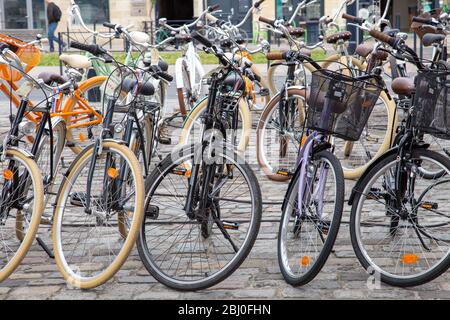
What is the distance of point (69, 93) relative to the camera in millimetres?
5812

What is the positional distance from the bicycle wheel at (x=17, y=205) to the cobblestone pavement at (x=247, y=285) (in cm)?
14

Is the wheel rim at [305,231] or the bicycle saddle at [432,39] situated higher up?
the bicycle saddle at [432,39]

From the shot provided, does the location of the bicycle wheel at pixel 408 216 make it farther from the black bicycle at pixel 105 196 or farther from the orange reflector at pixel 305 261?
the black bicycle at pixel 105 196

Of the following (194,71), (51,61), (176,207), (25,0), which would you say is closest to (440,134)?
(176,207)

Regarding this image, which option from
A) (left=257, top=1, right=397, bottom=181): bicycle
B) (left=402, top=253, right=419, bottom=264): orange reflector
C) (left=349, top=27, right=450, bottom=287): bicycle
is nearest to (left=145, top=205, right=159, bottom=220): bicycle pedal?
→ (left=349, top=27, right=450, bottom=287): bicycle

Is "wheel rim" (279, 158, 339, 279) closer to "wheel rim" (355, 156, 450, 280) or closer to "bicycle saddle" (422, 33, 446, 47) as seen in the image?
"wheel rim" (355, 156, 450, 280)

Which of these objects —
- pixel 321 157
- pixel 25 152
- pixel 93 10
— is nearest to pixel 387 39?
pixel 321 157

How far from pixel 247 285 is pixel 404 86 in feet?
4.59

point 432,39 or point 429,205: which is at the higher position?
point 432,39

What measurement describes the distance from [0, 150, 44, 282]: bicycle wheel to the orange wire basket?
1.23m

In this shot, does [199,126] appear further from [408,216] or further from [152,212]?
[408,216]

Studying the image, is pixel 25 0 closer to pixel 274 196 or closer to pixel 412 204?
pixel 274 196

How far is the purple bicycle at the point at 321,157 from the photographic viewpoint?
167 inches

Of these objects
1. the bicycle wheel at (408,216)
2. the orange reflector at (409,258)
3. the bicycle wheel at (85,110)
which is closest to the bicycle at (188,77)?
the bicycle wheel at (85,110)
